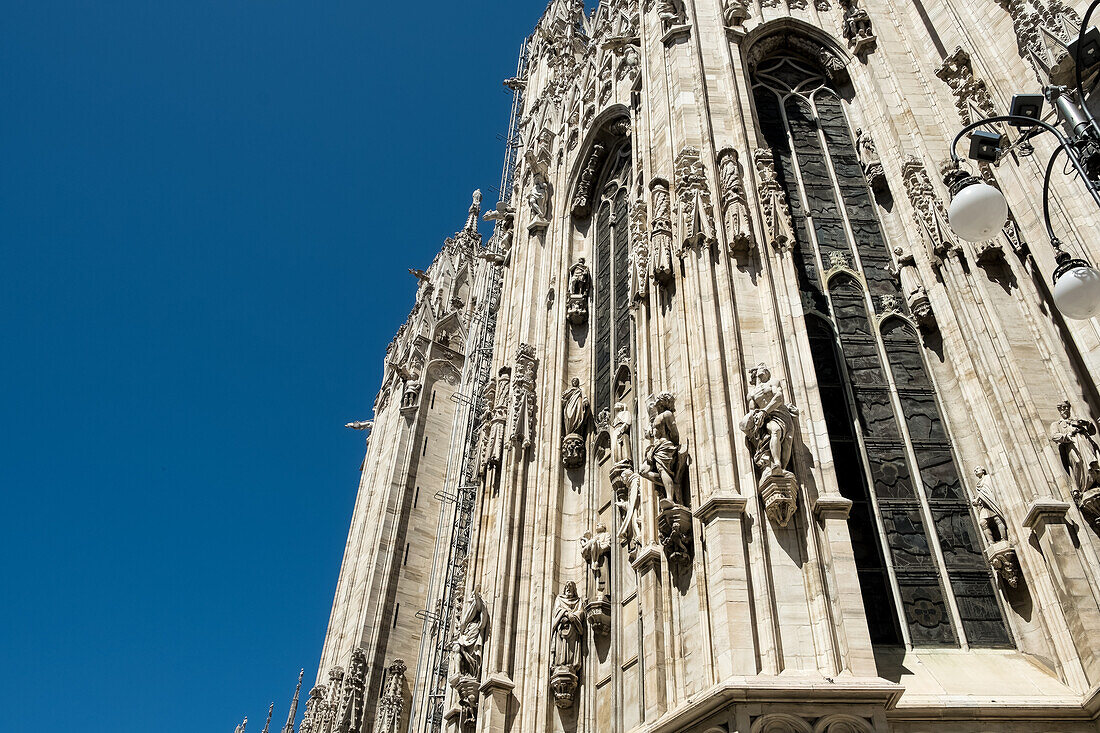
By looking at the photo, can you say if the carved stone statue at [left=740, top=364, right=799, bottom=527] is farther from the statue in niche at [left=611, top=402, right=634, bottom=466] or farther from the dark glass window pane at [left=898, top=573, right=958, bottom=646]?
the statue in niche at [left=611, top=402, right=634, bottom=466]

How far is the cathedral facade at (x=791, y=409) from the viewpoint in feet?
30.5

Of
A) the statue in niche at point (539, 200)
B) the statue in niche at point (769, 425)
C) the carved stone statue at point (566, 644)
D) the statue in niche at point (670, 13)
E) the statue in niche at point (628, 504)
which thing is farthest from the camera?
the statue in niche at point (539, 200)

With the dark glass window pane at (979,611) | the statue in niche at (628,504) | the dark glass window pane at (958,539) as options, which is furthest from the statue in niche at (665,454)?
the dark glass window pane at (979,611)

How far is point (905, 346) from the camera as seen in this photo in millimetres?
13070

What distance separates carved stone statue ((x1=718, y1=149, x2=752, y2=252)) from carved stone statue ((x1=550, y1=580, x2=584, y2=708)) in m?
5.62

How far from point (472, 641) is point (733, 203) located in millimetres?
7809

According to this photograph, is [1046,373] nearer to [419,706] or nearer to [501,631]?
[501,631]

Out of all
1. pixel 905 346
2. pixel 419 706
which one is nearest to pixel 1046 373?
Answer: pixel 905 346

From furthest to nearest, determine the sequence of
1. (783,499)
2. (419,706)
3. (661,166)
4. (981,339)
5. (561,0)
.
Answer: (561,0) < (419,706) < (661,166) < (981,339) < (783,499)

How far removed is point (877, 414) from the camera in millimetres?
12359

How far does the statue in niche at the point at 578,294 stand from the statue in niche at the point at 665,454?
21.7ft

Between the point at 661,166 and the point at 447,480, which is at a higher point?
the point at 447,480

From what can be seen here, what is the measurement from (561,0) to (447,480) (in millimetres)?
15960

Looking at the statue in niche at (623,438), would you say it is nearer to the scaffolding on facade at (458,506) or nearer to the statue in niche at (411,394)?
the scaffolding on facade at (458,506)
